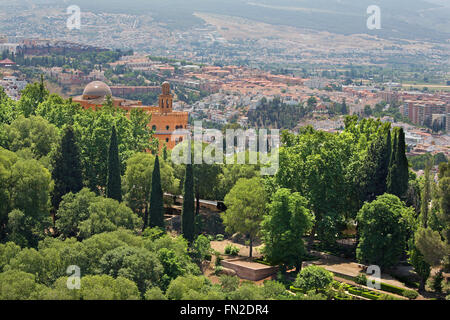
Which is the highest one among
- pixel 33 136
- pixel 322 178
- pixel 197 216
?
pixel 33 136

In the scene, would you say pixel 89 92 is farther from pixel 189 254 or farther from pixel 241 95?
pixel 241 95

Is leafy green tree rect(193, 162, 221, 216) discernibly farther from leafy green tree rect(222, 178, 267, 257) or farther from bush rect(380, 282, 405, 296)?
bush rect(380, 282, 405, 296)

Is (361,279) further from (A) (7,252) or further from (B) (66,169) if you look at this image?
(B) (66,169)

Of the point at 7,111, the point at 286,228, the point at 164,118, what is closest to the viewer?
the point at 286,228

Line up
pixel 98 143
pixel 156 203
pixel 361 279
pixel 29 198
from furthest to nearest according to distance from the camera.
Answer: pixel 98 143 < pixel 156 203 < pixel 29 198 < pixel 361 279

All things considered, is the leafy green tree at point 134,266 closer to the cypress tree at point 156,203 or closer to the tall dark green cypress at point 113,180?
the cypress tree at point 156,203

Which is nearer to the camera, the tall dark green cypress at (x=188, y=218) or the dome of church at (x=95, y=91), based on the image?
the tall dark green cypress at (x=188, y=218)

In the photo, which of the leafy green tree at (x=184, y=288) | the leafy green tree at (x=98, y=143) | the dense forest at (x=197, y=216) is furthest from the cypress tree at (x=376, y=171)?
the leafy green tree at (x=98, y=143)

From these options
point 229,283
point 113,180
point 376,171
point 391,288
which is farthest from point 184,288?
point 376,171
